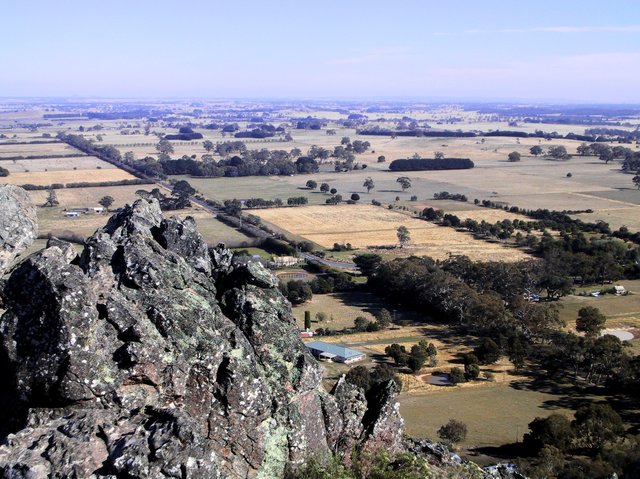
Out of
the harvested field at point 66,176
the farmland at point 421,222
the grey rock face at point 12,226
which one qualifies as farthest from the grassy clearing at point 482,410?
the harvested field at point 66,176

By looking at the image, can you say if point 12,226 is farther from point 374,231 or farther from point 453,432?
point 374,231

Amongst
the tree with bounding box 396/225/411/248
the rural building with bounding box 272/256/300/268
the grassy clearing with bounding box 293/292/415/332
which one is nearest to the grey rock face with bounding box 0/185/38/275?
the grassy clearing with bounding box 293/292/415/332

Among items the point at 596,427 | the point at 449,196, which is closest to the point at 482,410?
the point at 596,427

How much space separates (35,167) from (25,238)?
15515 centimetres

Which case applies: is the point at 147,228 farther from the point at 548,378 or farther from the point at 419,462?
the point at 548,378

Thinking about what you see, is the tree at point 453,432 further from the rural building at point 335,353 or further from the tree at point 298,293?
the tree at point 298,293

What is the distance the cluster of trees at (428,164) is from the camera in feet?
564

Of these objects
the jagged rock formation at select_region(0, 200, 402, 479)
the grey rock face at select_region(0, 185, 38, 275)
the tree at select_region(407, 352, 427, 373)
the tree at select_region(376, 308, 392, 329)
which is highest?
the grey rock face at select_region(0, 185, 38, 275)

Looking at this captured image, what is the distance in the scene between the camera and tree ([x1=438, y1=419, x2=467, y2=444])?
3303 cm

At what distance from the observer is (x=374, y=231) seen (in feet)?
316

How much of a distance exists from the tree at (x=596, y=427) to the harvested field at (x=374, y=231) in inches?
1748

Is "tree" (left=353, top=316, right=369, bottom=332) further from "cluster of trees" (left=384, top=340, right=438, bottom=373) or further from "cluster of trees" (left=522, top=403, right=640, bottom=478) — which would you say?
"cluster of trees" (left=522, top=403, right=640, bottom=478)

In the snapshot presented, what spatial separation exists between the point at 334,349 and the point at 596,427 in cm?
1893

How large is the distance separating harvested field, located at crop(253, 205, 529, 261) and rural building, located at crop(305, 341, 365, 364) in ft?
112
